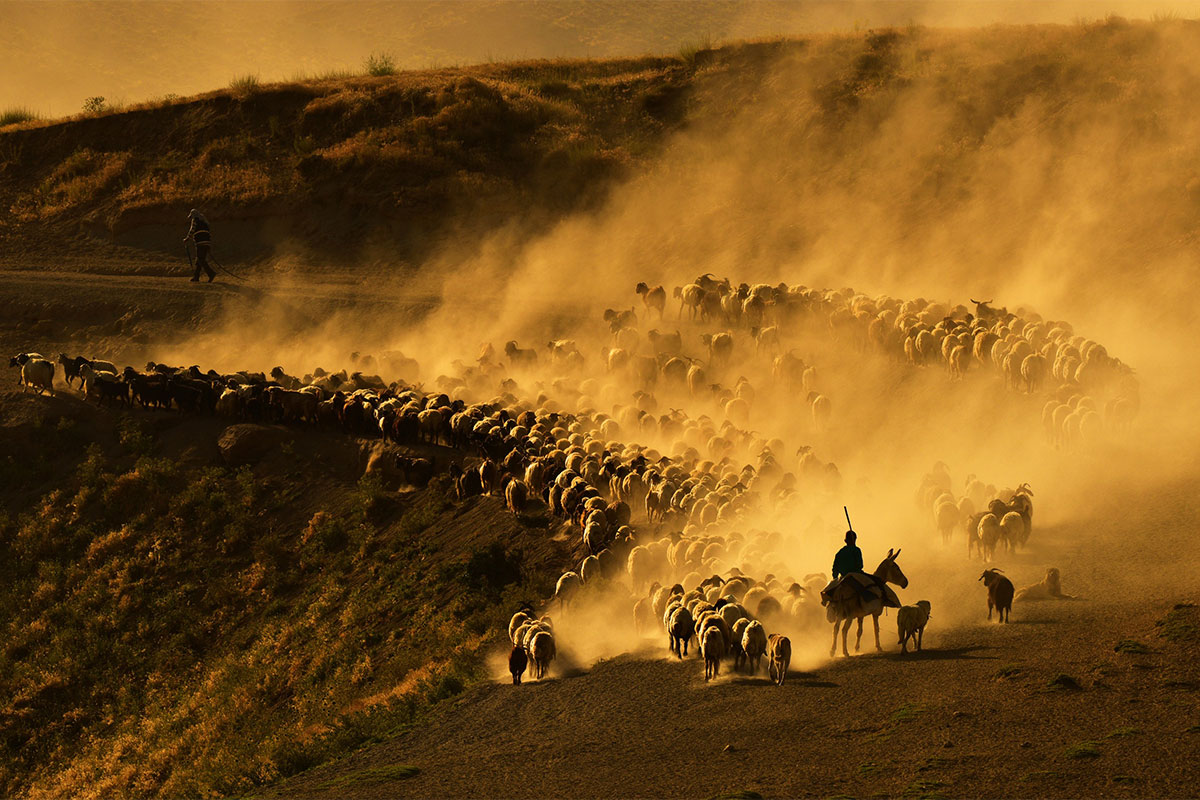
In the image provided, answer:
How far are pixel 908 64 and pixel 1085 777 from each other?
4646 centimetres

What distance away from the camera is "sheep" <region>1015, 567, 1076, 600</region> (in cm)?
1886

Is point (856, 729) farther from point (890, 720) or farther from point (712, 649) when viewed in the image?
point (712, 649)

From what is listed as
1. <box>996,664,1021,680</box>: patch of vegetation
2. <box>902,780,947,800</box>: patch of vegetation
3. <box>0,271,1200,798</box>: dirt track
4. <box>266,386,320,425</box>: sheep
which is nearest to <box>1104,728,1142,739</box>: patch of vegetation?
<box>0,271,1200,798</box>: dirt track

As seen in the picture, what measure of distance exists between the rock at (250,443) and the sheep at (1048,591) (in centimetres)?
1979

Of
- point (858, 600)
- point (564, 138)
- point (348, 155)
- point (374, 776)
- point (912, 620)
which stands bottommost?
point (374, 776)

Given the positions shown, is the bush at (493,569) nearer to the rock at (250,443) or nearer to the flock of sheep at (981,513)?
the flock of sheep at (981,513)

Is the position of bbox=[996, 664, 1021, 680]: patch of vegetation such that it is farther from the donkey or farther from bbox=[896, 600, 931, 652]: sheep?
the donkey

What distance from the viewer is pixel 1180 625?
16.5 meters

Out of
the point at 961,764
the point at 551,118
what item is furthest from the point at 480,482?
the point at 551,118

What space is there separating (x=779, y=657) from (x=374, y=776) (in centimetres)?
539

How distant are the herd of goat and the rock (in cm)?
59

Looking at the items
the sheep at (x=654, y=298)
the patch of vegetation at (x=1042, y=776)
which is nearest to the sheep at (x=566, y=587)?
the patch of vegetation at (x=1042, y=776)

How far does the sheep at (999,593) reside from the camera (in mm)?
18094

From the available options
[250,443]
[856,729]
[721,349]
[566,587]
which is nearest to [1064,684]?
[856,729]
